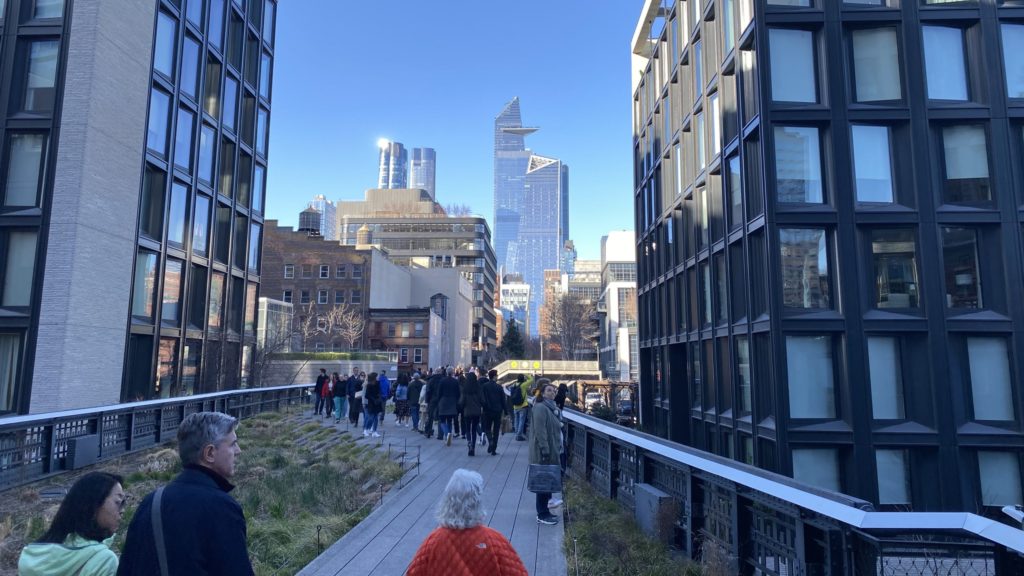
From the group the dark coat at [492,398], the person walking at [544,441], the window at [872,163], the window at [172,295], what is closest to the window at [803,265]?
the window at [872,163]

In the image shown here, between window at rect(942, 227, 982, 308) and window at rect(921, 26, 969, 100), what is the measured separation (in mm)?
3389

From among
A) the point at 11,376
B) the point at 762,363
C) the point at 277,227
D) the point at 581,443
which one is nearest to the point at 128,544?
the point at 581,443

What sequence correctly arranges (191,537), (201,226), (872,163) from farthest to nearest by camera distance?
(201,226)
(872,163)
(191,537)

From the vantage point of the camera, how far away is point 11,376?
2036 centimetres

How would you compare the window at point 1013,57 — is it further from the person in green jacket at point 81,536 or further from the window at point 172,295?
the window at point 172,295

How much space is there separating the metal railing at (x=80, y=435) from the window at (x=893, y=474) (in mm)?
17108

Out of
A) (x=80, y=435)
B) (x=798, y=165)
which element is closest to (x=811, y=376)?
(x=798, y=165)

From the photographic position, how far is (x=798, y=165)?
15578 millimetres

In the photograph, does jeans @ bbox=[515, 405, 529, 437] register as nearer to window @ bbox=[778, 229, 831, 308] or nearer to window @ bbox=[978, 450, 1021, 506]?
window @ bbox=[778, 229, 831, 308]

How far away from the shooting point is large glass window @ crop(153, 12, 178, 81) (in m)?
24.8

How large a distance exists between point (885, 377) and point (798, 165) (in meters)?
5.36

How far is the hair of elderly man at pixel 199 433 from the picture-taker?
3.19 metres

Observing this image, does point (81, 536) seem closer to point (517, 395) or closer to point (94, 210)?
point (517, 395)

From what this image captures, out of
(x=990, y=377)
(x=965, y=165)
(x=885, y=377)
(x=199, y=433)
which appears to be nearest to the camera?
(x=199, y=433)
